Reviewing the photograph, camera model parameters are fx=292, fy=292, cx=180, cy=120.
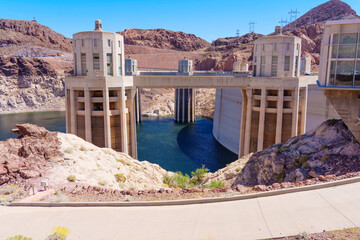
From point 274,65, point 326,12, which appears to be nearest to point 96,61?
point 274,65

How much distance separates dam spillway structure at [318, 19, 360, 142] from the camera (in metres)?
15.3

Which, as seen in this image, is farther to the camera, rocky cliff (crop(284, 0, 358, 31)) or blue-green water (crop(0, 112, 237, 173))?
rocky cliff (crop(284, 0, 358, 31))

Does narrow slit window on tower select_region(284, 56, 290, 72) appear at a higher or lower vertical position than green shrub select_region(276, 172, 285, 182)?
higher

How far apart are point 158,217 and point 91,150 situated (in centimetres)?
1096

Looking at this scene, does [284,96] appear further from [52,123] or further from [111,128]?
[52,123]

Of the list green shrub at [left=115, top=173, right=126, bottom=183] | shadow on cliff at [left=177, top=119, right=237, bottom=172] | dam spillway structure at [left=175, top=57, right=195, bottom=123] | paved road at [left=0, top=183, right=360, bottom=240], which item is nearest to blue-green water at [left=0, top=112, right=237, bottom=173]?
shadow on cliff at [left=177, top=119, right=237, bottom=172]

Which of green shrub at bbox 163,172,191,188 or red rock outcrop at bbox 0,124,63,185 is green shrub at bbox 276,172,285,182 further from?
red rock outcrop at bbox 0,124,63,185

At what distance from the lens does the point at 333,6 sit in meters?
165

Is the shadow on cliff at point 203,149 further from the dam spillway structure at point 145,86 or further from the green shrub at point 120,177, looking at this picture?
the green shrub at point 120,177

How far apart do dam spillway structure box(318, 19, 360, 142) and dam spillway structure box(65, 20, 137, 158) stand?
1822cm

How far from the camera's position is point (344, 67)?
1571cm

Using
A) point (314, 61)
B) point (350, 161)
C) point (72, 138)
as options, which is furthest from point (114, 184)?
point (314, 61)

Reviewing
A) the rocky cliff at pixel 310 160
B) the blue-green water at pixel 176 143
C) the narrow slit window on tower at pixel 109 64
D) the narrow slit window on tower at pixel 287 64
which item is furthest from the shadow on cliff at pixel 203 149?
the rocky cliff at pixel 310 160

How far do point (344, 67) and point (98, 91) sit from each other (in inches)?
825
